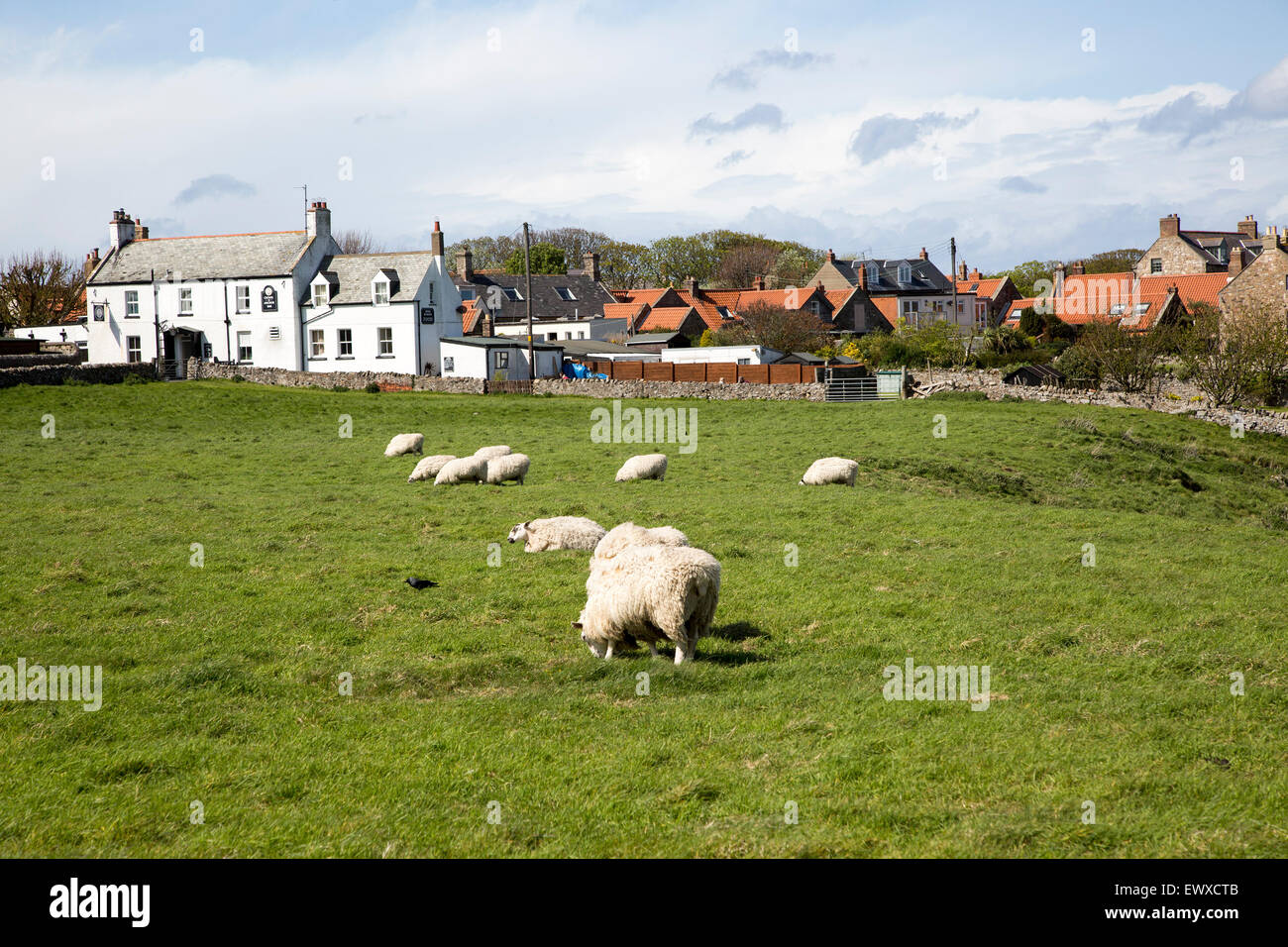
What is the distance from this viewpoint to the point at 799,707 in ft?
33.7

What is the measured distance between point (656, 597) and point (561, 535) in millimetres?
6532

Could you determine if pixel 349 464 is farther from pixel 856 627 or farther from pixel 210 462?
pixel 856 627

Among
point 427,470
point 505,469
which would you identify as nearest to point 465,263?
point 427,470

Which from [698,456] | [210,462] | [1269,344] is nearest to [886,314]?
[1269,344]

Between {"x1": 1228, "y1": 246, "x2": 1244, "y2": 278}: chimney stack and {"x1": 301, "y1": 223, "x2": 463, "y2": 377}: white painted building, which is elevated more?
{"x1": 1228, "y1": 246, "x2": 1244, "y2": 278}: chimney stack

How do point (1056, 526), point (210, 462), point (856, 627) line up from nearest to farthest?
point (856, 627) → point (1056, 526) → point (210, 462)

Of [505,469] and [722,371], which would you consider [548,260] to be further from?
[505,469]

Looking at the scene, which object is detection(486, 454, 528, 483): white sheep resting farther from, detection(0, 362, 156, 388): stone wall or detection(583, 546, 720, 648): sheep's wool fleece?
detection(0, 362, 156, 388): stone wall

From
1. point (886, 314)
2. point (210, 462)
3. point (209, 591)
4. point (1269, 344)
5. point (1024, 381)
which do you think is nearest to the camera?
point (209, 591)

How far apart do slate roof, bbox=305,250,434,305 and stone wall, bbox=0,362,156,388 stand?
1355cm

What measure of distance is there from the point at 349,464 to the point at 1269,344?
47111 mm

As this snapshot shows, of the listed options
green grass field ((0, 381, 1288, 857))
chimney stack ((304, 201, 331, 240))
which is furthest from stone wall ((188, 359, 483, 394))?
green grass field ((0, 381, 1288, 857))

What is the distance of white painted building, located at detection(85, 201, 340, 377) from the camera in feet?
217
